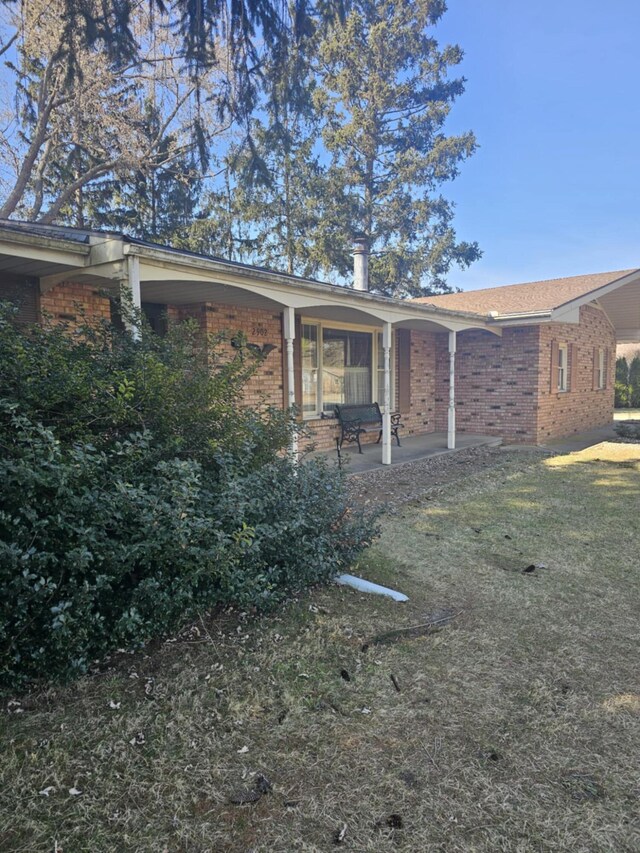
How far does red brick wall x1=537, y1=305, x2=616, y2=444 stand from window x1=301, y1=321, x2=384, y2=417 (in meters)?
3.87

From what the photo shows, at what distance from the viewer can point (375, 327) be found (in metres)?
11.7

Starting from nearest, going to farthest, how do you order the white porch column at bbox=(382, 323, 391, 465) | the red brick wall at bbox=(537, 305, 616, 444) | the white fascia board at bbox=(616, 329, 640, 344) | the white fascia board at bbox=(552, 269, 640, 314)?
1. the white porch column at bbox=(382, 323, 391, 465)
2. the white fascia board at bbox=(552, 269, 640, 314)
3. the red brick wall at bbox=(537, 305, 616, 444)
4. the white fascia board at bbox=(616, 329, 640, 344)

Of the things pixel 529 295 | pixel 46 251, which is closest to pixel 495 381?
pixel 529 295

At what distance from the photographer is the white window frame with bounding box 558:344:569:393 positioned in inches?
551

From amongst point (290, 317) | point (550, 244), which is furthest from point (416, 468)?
point (550, 244)

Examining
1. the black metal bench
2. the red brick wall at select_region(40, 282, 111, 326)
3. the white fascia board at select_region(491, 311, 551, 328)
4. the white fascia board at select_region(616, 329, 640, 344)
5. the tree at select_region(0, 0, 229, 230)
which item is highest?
the tree at select_region(0, 0, 229, 230)

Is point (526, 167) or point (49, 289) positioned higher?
point (526, 167)

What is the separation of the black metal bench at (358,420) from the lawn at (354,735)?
6721mm

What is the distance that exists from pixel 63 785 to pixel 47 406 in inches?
63.3

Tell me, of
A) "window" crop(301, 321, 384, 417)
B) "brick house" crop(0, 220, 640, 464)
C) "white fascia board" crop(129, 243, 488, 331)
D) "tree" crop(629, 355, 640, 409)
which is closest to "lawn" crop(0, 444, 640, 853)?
"brick house" crop(0, 220, 640, 464)

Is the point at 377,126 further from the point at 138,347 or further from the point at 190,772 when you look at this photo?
the point at 190,772

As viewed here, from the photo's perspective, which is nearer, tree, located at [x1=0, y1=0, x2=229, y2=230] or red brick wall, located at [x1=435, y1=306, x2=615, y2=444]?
red brick wall, located at [x1=435, y1=306, x2=615, y2=444]

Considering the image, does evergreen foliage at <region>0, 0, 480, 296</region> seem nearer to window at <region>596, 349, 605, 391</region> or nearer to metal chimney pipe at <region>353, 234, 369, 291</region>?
metal chimney pipe at <region>353, 234, 369, 291</region>

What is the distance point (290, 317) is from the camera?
770cm
